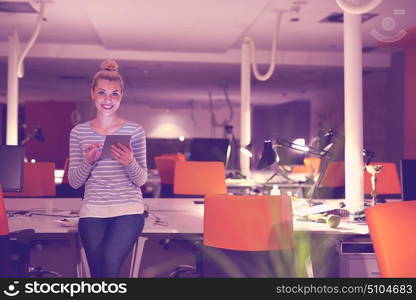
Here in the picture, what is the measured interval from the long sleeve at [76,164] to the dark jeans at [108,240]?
8.0 inches

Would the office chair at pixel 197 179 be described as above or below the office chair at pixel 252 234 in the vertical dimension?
above

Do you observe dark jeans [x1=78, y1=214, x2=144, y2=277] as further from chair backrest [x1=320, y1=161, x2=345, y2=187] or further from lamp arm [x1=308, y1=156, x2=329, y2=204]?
chair backrest [x1=320, y1=161, x2=345, y2=187]

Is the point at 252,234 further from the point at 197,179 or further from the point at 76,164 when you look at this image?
the point at 197,179

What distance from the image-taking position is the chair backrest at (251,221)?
2504mm

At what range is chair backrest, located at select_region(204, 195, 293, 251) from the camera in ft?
8.21

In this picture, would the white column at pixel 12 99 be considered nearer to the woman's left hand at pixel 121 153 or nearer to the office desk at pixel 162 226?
the office desk at pixel 162 226

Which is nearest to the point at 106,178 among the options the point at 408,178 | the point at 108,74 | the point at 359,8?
the point at 108,74

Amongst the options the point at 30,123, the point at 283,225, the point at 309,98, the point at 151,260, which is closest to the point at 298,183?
the point at 151,260

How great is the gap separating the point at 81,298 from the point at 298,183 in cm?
447

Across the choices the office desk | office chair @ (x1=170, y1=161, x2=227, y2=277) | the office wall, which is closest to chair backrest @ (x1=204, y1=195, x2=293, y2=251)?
the office desk

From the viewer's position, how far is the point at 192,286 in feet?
6.36

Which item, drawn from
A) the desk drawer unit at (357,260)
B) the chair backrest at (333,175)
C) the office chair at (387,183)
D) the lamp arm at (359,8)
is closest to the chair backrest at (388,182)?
the office chair at (387,183)

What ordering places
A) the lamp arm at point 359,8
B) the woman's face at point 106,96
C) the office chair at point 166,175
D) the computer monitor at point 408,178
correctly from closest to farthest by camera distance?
the woman's face at point 106,96, the lamp arm at point 359,8, the computer monitor at point 408,178, the office chair at point 166,175

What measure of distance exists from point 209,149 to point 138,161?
3402 millimetres
